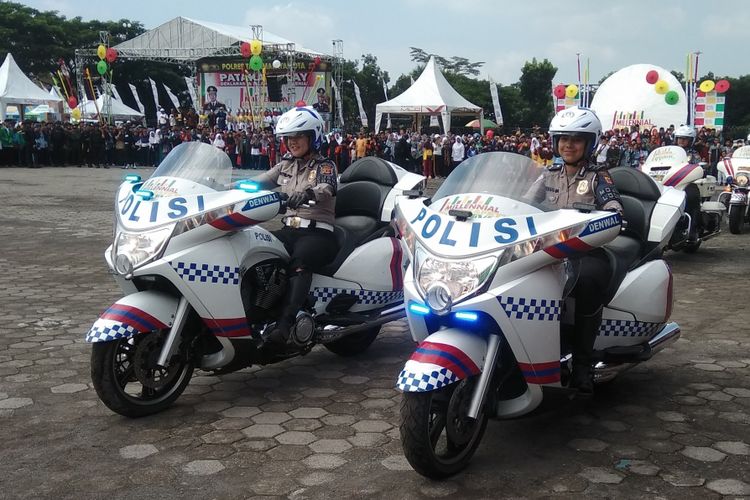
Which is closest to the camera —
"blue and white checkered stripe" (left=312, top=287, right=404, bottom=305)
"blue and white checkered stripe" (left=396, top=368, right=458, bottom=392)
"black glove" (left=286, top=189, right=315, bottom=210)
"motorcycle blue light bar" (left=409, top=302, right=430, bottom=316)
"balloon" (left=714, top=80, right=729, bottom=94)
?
"blue and white checkered stripe" (left=396, top=368, right=458, bottom=392)

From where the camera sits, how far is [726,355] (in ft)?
19.2

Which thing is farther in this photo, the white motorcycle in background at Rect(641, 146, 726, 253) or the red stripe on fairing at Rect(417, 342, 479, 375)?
the white motorcycle in background at Rect(641, 146, 726, 253)

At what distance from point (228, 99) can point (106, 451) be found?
44.8 metres

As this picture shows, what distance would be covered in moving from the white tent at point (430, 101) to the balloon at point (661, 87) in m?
8.10

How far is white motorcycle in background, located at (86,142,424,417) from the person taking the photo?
446cm

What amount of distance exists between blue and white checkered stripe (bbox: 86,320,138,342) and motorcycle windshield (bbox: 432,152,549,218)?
1809 mm

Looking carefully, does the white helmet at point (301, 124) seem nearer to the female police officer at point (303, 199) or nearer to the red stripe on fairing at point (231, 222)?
the female police officer at point (303, 199)

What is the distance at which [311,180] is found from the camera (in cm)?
555

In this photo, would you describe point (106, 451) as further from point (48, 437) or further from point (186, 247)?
point (186, 247)

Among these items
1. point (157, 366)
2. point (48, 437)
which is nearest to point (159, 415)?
point (157, 366)

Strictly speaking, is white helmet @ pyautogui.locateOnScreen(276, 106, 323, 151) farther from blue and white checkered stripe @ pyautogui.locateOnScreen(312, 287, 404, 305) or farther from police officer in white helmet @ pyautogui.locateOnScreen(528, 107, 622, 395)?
police officer in white helmet @ pyautogui.locateOnScreen(528, 107, 622, 395)

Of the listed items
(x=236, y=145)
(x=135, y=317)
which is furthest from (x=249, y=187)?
(x=236, y=145)

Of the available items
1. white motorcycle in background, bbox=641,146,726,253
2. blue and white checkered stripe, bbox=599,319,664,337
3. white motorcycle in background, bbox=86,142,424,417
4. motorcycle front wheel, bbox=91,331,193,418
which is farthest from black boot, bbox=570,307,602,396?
white motorcycle in background, bbox=641,146,726,253

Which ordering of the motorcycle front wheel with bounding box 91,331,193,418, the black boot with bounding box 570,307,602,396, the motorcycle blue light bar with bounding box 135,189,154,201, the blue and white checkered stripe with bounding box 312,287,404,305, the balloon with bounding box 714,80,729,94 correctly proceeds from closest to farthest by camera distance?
the black boot with bounding box 570,307,602,396 → the motorcycle front wheel with bounding box 91,331,193,418 → the motorcycle blue light bar with bounding box 135,189,154,201 → the blue and white checkered stripe with bounding box 312,287,404,305 → the balloon with bounding box 714,80,729,94
